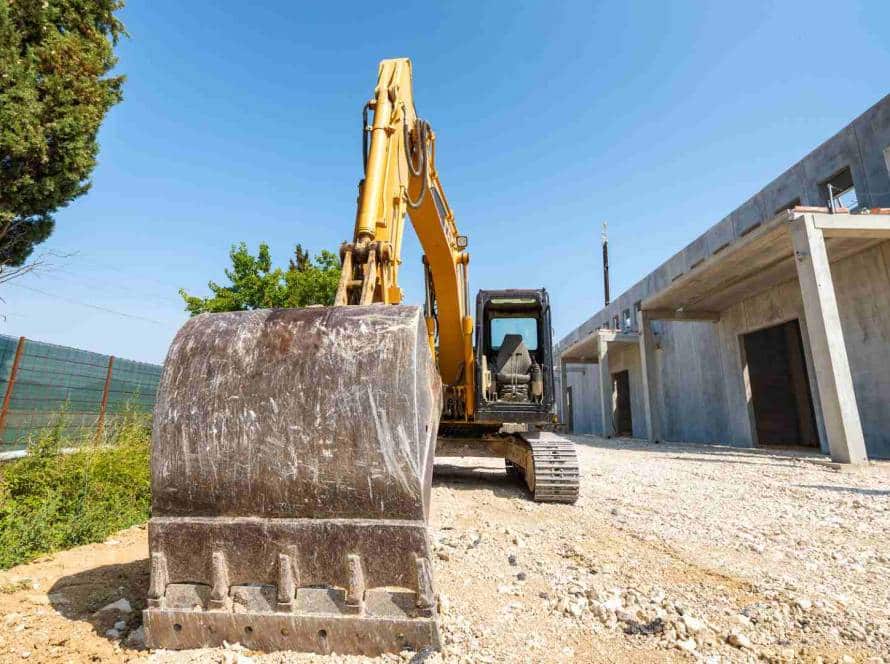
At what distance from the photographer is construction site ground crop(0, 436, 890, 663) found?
2.18 meters

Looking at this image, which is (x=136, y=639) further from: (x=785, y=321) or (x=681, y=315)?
(x=681, y=315)

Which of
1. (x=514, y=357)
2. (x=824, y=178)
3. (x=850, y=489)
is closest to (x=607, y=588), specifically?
(x=514, y=357)

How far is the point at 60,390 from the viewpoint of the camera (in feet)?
25.2

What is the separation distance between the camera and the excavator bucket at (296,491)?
2.00 metres

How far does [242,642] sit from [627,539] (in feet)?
10.7

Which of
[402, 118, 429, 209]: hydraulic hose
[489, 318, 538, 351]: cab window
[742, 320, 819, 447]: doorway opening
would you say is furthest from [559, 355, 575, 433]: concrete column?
[402, 118, 429, 209]: hydraulic hose

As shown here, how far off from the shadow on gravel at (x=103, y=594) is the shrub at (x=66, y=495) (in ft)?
3.02

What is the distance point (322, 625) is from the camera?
197 centimetres

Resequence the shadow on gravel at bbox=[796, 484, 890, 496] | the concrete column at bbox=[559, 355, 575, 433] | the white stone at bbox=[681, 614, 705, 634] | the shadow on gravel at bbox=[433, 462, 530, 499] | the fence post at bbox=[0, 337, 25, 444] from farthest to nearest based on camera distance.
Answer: the concrete column at bbox=[559, 355, 575, 433], the fence post at bbox=[0, 337, 25, 444], the shadow on gravel at bbox=[433, 462, 530, 499], the shadow on gravel at bbox=[796, 484, 890, 496], the white stone at bbox=[681, 614, 705, 634]

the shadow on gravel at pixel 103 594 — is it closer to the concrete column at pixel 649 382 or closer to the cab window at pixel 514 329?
the cab window at pixel 514 329

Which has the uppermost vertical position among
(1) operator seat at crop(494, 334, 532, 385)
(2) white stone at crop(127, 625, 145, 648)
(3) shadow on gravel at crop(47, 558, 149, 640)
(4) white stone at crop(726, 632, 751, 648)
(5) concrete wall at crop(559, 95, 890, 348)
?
(5) concrete wall at crop(559, 95, 890, 348)

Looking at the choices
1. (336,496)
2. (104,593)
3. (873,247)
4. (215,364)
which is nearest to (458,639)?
(336,496)

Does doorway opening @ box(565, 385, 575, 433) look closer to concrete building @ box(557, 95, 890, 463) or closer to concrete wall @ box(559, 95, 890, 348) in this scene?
concrete building @ box(557, 95, 890, 463)

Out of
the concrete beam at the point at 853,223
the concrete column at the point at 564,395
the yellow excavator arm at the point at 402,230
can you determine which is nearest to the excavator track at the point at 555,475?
the yellow excavator arm at the point at 402,230
